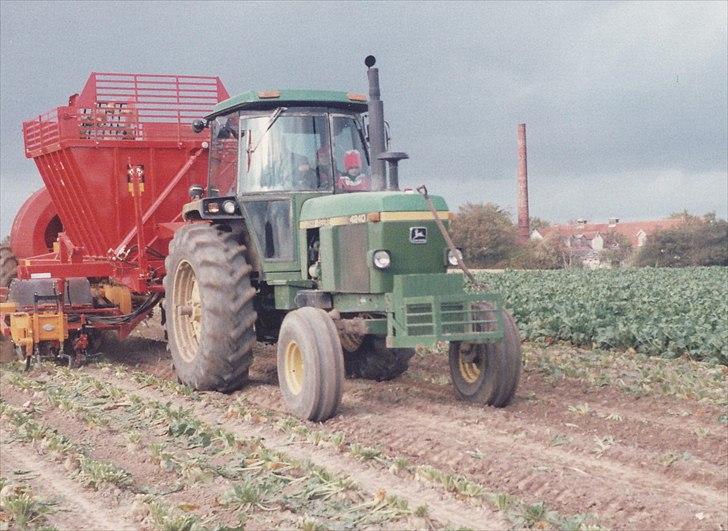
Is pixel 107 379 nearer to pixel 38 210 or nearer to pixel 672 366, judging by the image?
pixel 38 210

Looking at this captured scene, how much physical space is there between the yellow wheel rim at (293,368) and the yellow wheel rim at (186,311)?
166 cm

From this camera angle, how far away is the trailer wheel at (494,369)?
25.8 ft

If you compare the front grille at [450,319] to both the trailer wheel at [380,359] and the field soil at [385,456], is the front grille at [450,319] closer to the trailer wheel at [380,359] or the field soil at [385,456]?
the field soil at [385,456]

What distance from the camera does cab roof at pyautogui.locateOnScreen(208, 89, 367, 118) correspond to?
879 centimetres

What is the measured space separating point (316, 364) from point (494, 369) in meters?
1.55

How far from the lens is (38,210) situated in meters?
14.0

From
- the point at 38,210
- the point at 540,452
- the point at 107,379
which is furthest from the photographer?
the point at 38,210

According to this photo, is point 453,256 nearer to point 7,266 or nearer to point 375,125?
point 375,125

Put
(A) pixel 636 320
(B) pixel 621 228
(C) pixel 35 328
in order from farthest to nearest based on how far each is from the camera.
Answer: (B) pixel 621 228 < (A) pixel 636 320 < (C) pixel 35 328

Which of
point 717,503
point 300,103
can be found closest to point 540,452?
point 717,503

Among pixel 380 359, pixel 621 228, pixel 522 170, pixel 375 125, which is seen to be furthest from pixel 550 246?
pixel 375 125

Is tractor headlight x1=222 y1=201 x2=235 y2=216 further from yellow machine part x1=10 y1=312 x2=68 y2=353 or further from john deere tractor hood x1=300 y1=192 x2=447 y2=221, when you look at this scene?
yellow machine part x1=10 y1=312 x2=68 y2=353

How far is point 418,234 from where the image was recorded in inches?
313

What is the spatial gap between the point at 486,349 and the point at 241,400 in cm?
233
